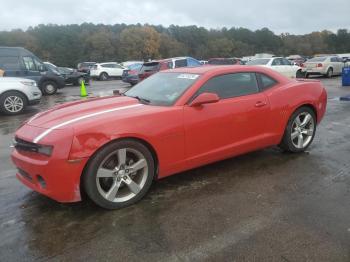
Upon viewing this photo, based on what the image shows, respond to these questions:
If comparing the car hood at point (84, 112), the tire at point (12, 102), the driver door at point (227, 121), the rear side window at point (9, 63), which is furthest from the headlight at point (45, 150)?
the rear side window at point (9, 63)

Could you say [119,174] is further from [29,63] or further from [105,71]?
[105,71]

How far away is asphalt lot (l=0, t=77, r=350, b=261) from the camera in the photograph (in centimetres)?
296

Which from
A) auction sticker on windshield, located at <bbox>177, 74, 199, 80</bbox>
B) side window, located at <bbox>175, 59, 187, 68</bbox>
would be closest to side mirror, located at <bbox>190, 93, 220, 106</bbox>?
auction sticker on windshield, located at <bbox>177, 74, 199, 80</bbox>

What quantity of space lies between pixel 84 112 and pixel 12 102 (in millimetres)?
7963

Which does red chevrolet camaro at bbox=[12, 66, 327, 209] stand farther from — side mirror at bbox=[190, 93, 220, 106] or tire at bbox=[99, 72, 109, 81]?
tire at bbox=[99, 72, 109, 81]

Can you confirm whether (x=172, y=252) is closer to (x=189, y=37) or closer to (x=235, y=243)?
(x=235, y=243)

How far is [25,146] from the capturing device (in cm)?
368

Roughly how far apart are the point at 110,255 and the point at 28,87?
9.54 metres

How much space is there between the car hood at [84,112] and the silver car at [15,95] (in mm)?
7269

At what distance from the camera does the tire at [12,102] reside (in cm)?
1073

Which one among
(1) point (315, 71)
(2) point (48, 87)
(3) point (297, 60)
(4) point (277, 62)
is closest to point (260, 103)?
(2) point (48, 87)

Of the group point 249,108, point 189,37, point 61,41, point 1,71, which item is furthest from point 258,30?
point 249,108

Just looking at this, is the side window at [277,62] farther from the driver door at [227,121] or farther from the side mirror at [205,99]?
the side mirror at [205,99]

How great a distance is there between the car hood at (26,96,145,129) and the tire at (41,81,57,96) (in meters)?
13.6
